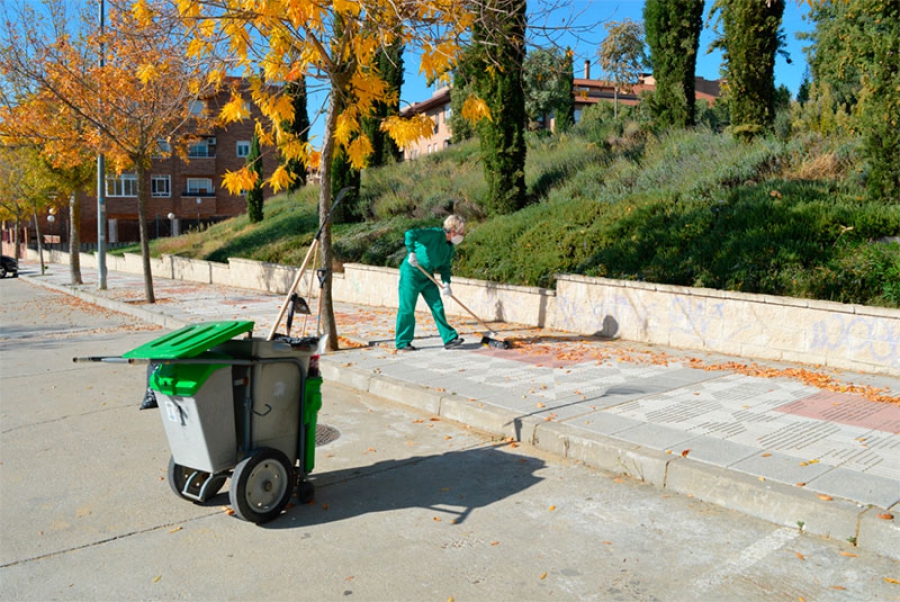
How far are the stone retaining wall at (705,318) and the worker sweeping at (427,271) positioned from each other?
2.09 meters

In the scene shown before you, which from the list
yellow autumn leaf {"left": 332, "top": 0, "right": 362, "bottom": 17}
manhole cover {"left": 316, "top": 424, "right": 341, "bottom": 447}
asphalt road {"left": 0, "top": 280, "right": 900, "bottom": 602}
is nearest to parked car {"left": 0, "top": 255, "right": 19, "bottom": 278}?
yellow autumn leaf {"left": 332, "top": 0, "right": 362, "bottom": 17}

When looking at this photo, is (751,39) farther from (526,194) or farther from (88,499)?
(88,499)

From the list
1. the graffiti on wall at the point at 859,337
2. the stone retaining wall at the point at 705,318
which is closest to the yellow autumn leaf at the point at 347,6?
the stone retaining wall at the point at 705,318

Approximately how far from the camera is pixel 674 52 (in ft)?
55.7

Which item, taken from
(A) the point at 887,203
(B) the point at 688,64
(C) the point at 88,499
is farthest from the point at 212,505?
(B) the point at 688,64

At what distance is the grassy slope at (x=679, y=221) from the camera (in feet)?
30.0

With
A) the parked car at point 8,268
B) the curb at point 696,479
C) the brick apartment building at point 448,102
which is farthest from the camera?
the brick apartment building at point 448,102

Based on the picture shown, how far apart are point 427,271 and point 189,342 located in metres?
5.43

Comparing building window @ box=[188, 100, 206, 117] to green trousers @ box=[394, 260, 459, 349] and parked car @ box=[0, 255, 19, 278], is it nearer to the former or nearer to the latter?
green trousers @ box=[394, 260, 459, 349]

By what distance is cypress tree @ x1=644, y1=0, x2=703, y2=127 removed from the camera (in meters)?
16.7

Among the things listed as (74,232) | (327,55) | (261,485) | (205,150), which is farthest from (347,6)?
(205,150)

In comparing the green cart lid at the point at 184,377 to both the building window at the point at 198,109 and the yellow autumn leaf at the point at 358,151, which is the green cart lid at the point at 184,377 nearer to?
the yellow autumn leaf at the point at 358,151

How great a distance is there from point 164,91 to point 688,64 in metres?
11.4

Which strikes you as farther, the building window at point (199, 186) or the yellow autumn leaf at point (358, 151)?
the building window at point (199, 186)
